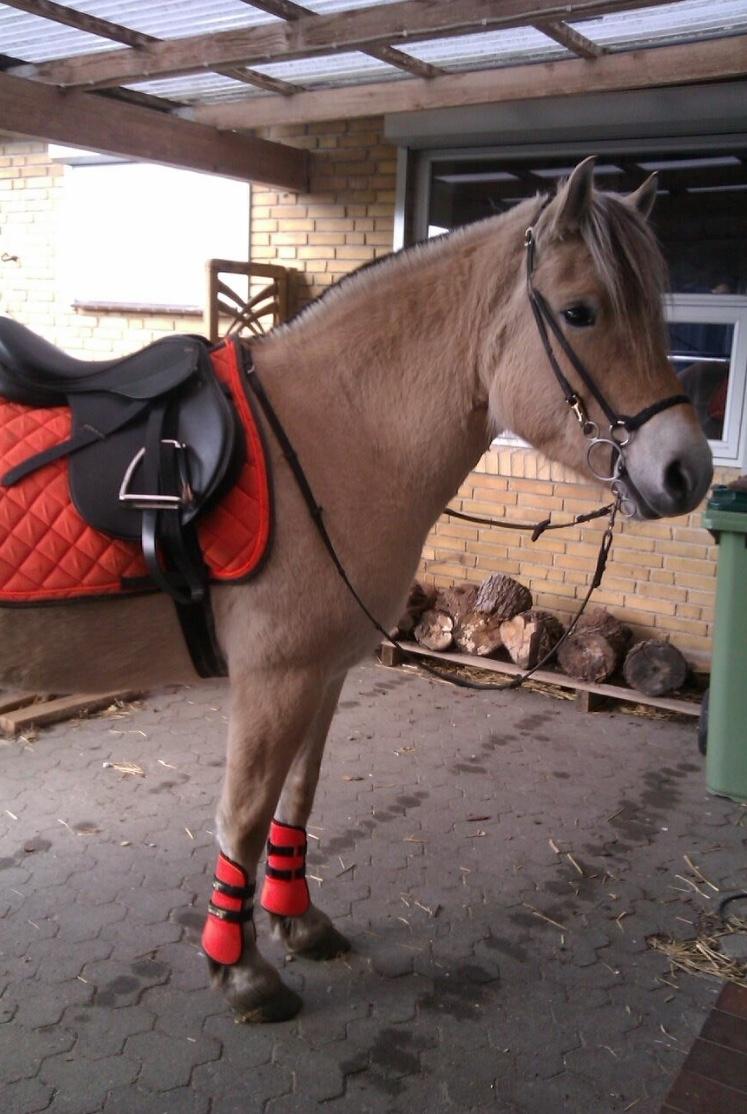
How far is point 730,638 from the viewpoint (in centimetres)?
389

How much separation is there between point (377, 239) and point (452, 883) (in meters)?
4.47

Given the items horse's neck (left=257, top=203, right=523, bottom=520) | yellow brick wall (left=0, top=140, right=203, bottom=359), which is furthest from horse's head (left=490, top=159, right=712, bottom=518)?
yellow brick wall (left=0, top=140, right=203, bottom=359)

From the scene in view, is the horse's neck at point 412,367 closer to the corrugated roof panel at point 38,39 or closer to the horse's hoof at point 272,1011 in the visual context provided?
the horse's hoof at point 272,1011

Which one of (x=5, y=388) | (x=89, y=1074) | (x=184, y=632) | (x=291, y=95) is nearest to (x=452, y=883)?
(x=89, y=1074)

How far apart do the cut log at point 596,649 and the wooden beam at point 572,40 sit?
320 centimetres

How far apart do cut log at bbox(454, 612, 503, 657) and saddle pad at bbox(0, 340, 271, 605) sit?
12.3ft

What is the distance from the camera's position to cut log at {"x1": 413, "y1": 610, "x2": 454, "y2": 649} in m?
5.89

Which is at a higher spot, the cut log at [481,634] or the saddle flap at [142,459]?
the saddle flap at [142,459]

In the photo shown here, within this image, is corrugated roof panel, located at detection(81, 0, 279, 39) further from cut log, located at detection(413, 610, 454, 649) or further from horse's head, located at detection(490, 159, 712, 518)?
cut log, located at detection(413, 610, 454, 649)

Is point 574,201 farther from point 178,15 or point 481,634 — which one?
point 481,634

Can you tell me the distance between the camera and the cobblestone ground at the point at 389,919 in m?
2.40

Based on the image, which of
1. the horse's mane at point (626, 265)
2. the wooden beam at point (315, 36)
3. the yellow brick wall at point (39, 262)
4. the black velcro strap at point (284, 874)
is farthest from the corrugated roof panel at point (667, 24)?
the yellow brick wall at point (39, 262)

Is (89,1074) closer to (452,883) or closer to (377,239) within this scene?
(452,883)

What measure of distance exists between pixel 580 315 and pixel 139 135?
168 inches
